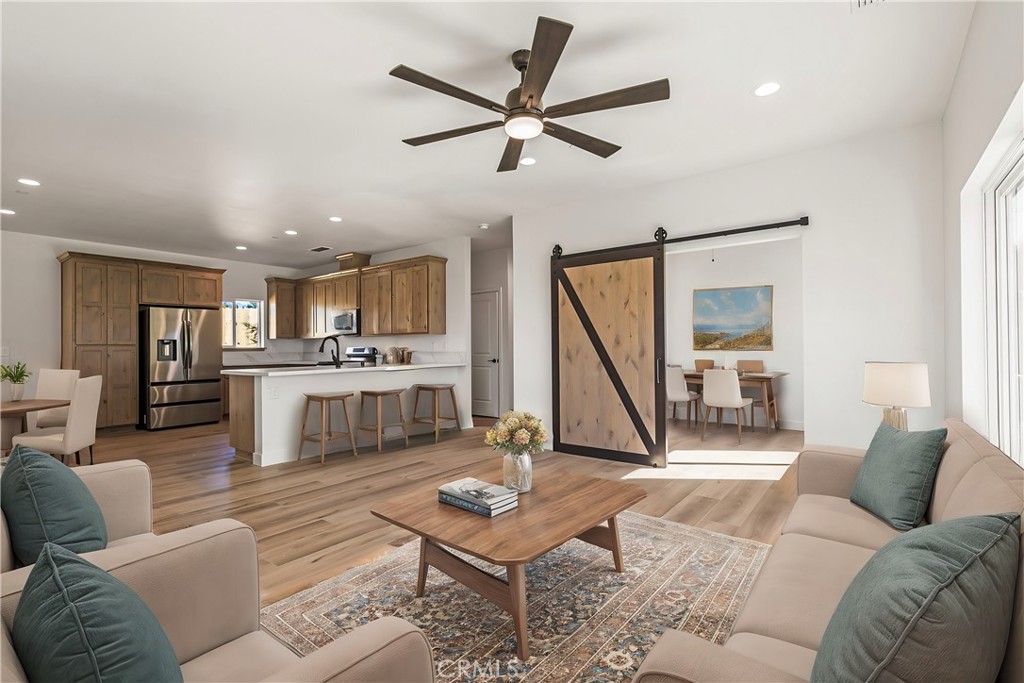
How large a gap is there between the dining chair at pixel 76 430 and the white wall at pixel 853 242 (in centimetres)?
516

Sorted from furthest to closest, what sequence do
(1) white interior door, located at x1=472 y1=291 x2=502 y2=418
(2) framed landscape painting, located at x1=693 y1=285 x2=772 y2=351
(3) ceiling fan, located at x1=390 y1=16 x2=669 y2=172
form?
(1) white interior door, located at x1=472 y1=291 x2=502 y2=418, (2) framed landscape painting, located at x1=693 y1=285 x2=772 y2=351, (3) ceiling fan, located at x1=390 y1=16 x2=669 y2=172

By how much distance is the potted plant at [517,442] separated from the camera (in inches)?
94.0

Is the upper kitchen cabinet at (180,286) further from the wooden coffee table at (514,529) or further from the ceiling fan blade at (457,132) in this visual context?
the wooden coffee table at (514,529)

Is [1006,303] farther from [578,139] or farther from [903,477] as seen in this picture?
[578,139]

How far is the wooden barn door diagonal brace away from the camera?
15.4 ft

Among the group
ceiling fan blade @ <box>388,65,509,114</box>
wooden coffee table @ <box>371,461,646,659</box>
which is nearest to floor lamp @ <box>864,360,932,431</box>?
wooden coffee table @ <box>371,461,646,659</box>

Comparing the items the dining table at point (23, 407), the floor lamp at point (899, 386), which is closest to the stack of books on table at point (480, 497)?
the floor lamp at point (899, 386)

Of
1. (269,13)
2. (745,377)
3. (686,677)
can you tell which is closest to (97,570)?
(686,677)

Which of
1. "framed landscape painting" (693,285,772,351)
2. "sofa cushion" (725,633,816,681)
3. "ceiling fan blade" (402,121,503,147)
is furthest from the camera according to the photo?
"framed landscape painting" (693,285,772,351)

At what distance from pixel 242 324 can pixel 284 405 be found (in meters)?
4.22

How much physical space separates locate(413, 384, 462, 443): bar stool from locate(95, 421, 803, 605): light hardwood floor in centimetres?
23

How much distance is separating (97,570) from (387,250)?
7142mm

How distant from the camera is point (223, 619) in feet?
4.32

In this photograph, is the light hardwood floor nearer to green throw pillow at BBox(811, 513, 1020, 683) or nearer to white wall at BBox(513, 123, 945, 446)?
white wall at BBox(513, 123, 945, 446)
